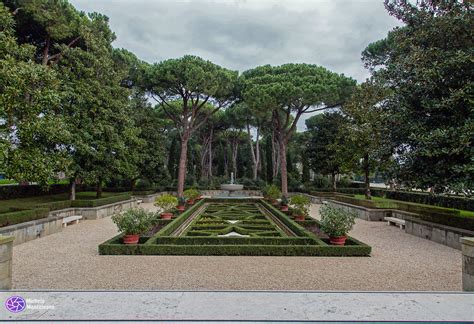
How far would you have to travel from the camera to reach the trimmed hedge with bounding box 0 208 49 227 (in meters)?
7.96

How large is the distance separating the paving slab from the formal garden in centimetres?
136

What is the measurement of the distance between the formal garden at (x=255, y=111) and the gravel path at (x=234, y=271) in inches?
4.9

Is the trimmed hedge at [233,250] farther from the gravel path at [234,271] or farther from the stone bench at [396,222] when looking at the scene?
the stone bench at [396,222]

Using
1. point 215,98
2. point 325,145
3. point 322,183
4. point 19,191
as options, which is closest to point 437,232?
point 325,145

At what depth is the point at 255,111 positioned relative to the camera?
1955 centimetres

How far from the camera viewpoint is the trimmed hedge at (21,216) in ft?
26.1

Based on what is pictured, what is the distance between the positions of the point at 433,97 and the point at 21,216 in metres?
11.7

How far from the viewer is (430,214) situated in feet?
30.6

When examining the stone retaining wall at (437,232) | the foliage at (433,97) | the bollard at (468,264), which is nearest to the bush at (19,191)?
the foliage at (433,97)

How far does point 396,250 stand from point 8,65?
36.4 ft

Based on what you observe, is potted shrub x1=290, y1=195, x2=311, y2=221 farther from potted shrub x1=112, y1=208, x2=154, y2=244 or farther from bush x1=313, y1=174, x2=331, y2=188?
bush x1=313, y1=174, x2=331, y2=188

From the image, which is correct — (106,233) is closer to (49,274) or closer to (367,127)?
(49,274)

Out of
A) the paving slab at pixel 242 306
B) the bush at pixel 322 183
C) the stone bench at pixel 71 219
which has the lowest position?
A: the stone bench at pixel 71 219

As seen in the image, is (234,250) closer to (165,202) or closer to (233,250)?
(233,250)
